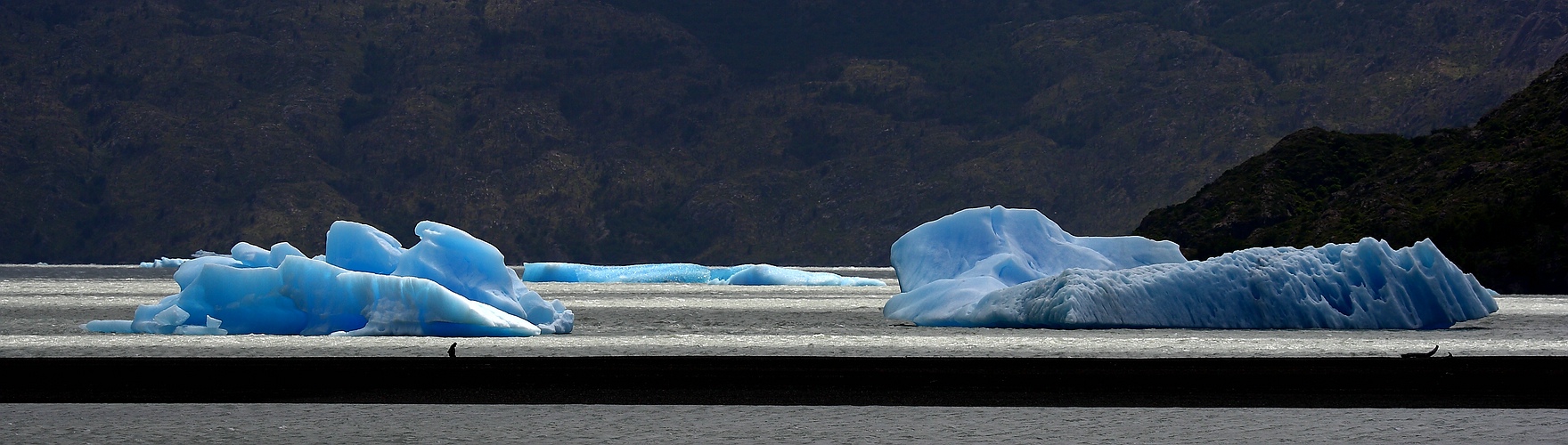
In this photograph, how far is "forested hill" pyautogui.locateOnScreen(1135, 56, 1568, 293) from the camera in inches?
1667

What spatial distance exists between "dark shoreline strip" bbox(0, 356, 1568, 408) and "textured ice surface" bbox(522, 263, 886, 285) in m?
37.5

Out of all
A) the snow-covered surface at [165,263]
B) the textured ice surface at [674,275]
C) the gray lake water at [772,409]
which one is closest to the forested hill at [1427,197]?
the gray lake water at [772,409]

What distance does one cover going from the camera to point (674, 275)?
57.9m

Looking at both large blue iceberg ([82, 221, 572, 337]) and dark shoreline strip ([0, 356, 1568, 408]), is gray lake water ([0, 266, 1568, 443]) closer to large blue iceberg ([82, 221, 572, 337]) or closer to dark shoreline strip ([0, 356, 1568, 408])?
dark shoreline strip ([0, 356, 1568, 408])

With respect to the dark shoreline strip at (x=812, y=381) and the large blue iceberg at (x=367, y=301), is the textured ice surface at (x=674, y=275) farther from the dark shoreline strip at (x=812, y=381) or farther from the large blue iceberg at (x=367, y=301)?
the dark shoreline strip at (x=812, y=381)

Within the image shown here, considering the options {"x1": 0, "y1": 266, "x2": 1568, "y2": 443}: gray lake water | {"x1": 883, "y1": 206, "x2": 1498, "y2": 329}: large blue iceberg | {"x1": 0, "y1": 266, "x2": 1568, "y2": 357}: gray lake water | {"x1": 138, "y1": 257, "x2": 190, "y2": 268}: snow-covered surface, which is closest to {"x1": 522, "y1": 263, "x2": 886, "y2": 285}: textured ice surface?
{"x1": 138, "y1": 257, "x2": 190, "y2": 268}: snow-covered surface

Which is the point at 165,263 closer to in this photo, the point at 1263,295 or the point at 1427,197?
the point at 1427,197

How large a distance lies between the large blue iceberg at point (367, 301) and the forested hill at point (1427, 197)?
30397 mm

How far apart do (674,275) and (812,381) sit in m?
46.4

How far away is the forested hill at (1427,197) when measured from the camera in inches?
1667

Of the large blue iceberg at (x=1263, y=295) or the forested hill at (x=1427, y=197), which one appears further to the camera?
the forested hill at (x=1427, y=197)

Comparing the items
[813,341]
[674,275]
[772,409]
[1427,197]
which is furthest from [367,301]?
[1427,197]

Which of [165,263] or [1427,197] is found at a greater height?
[1427,197]

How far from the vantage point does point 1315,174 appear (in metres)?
60.6
